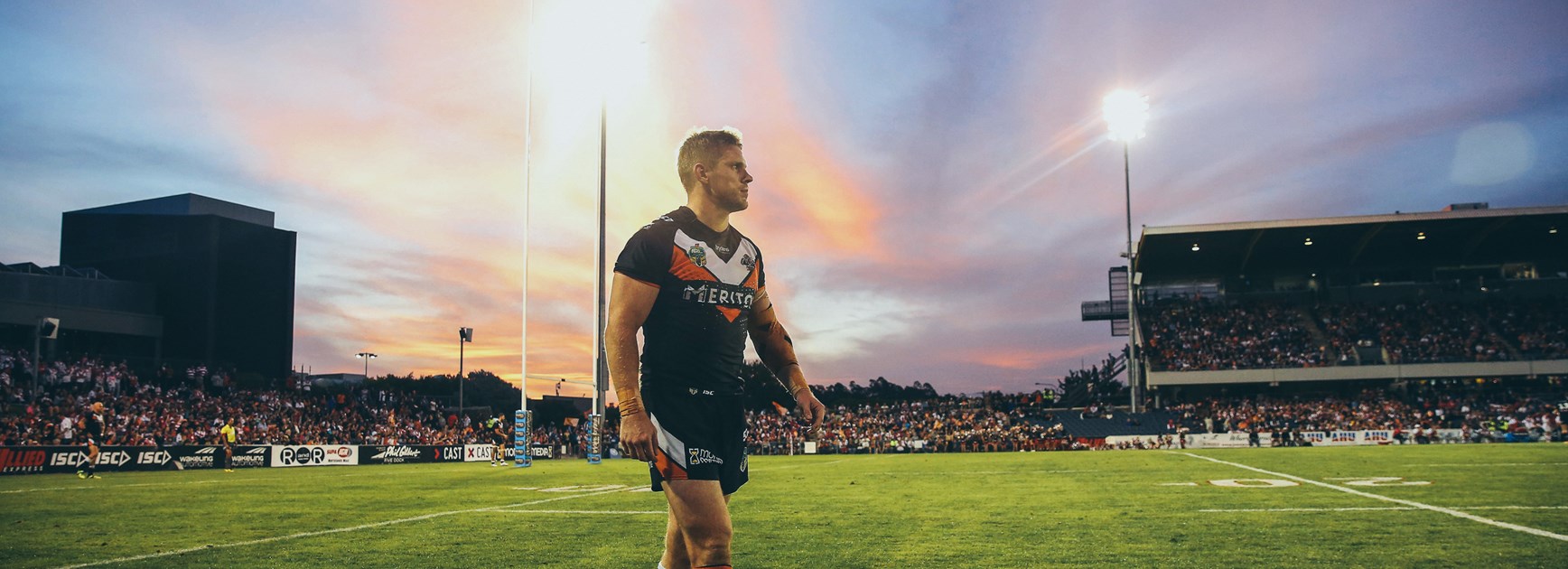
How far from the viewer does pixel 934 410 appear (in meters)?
57.6

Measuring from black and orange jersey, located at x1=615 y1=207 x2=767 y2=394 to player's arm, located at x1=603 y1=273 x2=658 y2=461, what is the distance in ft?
0.18

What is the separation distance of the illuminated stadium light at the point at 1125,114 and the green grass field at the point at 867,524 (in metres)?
36.1

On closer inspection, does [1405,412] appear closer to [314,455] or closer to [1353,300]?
[1353,300]

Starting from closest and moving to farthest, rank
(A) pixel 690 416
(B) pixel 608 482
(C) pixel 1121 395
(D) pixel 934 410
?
(A) pixel 690 416 < (B) pixel 608 482 < (D) pixel 934 410 < (C) pixel 1121 395

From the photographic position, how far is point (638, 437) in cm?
407

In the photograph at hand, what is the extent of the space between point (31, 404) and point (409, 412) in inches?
714

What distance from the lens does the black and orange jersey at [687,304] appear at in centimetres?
431

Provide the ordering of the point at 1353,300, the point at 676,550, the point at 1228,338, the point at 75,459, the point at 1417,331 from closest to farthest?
the point at 676,550 < the point at 75,459 < the point at 1417,331 < the point at 1228,338 < the point at 1353,300

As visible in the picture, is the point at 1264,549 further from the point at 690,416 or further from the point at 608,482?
the point at 608,482

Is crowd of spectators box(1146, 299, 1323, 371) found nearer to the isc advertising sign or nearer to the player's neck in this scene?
the isc advertising sign

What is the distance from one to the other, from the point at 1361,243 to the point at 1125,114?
18490 mm

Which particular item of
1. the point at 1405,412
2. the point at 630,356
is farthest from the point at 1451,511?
the point at 1405,412

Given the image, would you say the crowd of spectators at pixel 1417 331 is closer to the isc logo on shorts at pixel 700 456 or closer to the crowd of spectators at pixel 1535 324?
the crowd of spectators at pixel 1535 324

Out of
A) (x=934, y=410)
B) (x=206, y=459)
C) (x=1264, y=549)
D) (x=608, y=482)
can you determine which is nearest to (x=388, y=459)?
(x=206, y=459)
